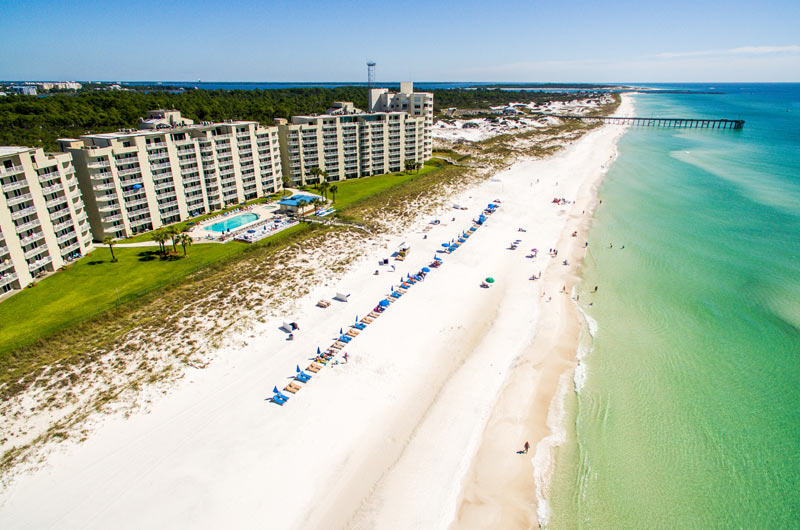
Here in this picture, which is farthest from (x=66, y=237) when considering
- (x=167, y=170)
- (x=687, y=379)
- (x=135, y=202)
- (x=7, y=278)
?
(x=687, y=379)

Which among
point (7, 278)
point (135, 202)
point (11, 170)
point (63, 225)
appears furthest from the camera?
point (135, 202)

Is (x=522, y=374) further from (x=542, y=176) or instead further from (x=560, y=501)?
(x=542, y=176)

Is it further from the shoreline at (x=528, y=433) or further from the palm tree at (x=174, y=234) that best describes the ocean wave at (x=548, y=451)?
the palm tree at (x=174, y=234)

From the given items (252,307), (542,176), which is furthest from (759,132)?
(252,307)

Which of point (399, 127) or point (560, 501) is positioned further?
point (399, 127)

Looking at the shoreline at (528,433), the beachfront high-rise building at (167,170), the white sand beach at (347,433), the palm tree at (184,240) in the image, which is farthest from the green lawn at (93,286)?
the shoreline at (528,433)

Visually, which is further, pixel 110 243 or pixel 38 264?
pixel 110 243

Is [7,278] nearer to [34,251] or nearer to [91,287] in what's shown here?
[34,251]

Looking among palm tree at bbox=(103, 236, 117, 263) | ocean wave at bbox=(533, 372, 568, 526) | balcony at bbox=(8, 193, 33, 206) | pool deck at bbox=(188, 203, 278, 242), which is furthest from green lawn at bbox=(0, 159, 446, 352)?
ocean wave at bbox=(533, 372, 568, 526)
